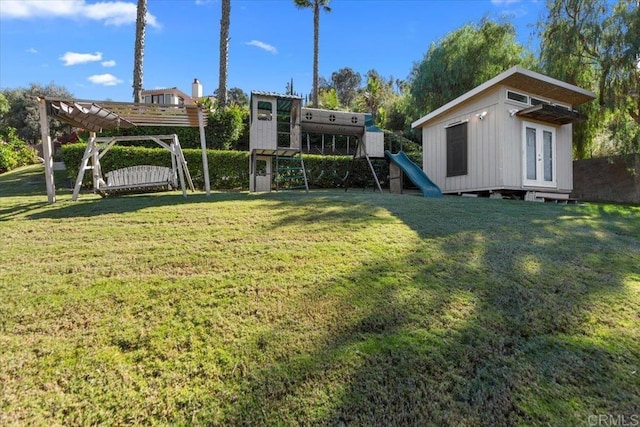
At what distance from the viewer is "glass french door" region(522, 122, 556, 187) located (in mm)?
8797

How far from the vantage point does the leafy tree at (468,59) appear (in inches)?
571

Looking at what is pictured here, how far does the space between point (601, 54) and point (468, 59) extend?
5.60 meters

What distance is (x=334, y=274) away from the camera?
285 cm

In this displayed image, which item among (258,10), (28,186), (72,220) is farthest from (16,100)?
(72,220)

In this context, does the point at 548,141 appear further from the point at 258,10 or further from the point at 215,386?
the point at 258,10

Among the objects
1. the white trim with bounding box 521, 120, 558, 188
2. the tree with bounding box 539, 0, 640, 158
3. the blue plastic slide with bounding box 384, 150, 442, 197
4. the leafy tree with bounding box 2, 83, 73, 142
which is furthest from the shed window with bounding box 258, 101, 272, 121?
the leafy tree with bounding box 2, 83, 73, 142

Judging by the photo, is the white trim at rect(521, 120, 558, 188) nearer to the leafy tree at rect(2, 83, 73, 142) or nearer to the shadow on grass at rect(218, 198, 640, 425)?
the shadow on grass at rect(218, 198, 640, 425)

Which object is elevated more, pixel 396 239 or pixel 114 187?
pixel 114 187

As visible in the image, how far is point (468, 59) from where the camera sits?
588 inches

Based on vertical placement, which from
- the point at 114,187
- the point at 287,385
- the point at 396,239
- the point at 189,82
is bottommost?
the point at 287,385

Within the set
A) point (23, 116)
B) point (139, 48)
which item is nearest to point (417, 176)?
point (139, 48)

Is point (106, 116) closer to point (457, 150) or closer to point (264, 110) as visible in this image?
point (264, 110)

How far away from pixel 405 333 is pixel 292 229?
2130 mm

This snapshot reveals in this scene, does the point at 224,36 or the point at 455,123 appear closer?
the point at 455,123
